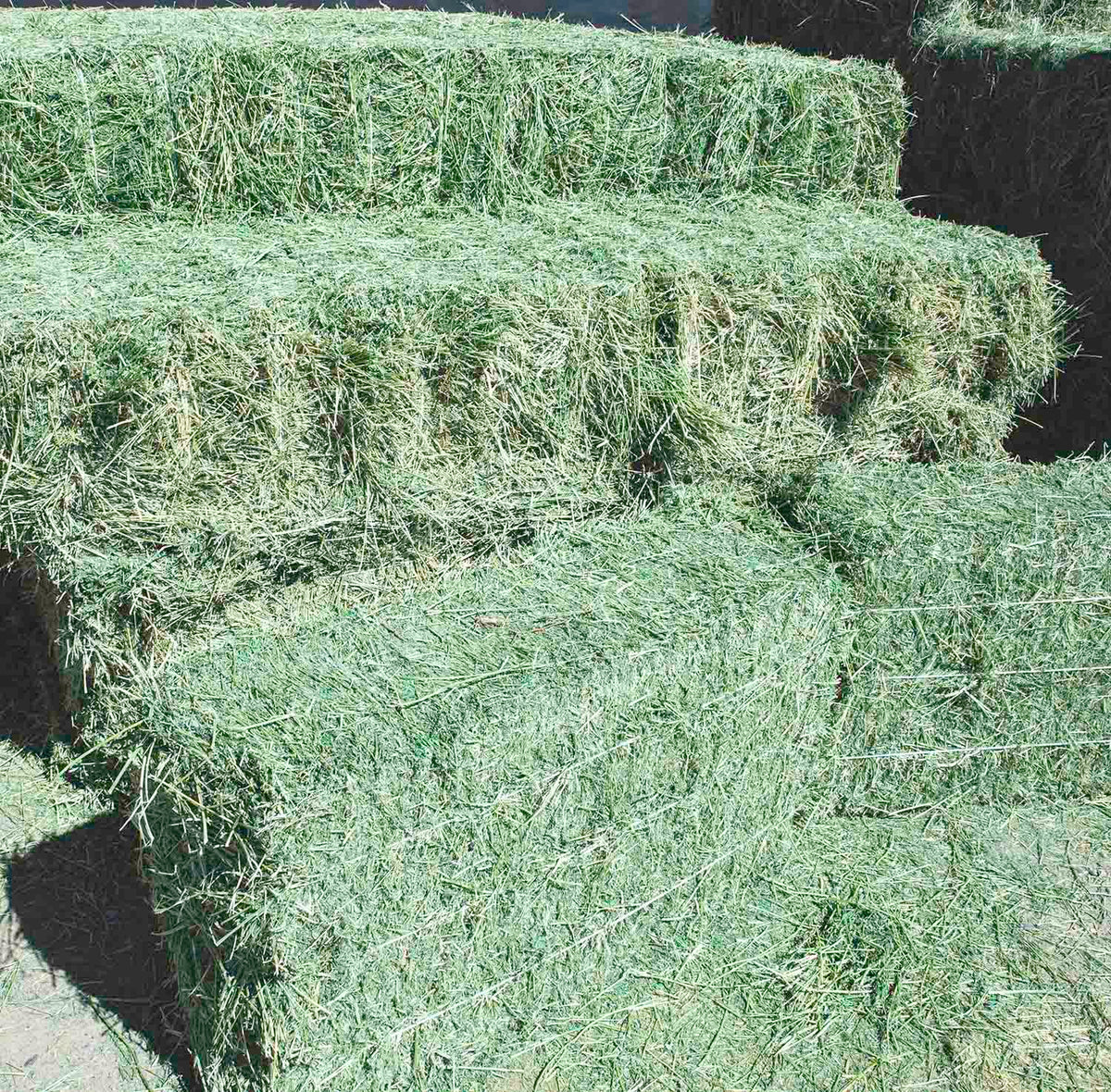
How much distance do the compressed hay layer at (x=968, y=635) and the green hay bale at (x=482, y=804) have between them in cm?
23

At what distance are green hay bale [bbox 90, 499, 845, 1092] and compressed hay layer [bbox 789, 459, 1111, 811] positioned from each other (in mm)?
227

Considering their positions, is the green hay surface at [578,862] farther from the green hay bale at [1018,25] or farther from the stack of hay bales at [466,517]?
the green hay bale at [1018,25]

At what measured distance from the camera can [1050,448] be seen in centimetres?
573

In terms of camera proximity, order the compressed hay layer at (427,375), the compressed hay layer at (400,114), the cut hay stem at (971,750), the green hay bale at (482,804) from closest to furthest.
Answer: the green hay bale at (482,804)
the compressed hay layer at (427,375)
the cut hay stem at (971,750)
the compressed hay layer at (400,114)

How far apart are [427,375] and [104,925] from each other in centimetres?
173

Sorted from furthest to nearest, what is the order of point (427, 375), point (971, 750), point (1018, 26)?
1. point (1018, 26)
2. point (971, 750)
3. point (427, 375)

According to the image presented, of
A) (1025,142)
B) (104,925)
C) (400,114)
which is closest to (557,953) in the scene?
(104,925)

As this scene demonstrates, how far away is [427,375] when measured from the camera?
3.53 meters

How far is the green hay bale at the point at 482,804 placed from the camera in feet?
8.20

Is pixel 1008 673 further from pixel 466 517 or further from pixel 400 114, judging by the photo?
pixel 400 114

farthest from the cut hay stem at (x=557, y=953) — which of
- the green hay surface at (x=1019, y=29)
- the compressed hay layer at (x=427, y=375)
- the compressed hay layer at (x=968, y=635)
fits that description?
the green hay surface at (x=1019, y=29)

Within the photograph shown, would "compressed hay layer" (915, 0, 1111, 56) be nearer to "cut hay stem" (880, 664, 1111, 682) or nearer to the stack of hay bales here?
the stack of hay bales

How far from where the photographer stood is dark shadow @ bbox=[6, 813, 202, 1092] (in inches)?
119

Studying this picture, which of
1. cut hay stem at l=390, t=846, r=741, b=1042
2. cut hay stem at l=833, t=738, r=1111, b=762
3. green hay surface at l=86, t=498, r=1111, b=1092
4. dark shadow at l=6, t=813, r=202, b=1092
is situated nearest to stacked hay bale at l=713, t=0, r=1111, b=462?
cut hay stem at l=833, t=738, r=1111, b=762
